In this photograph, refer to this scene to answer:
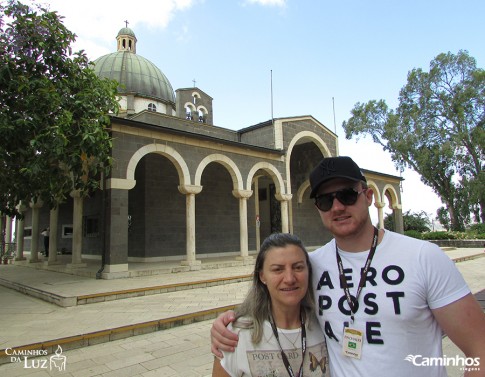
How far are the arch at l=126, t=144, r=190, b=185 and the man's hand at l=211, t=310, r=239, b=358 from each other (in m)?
8.85

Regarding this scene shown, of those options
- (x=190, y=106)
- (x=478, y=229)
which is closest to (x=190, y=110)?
(x=190, y=106)

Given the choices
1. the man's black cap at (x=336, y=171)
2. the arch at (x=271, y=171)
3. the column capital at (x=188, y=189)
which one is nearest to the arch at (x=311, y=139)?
the arch at (x=271, y=171)

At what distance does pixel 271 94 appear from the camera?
17031mm

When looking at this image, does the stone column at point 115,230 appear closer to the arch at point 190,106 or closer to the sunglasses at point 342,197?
the sunglasses at point 342,197

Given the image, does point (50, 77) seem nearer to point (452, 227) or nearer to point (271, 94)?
point (271, 94)

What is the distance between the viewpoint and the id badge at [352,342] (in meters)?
1.37

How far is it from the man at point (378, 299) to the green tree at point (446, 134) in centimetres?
2987

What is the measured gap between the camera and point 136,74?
2478 centimetres

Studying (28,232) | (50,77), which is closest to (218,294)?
(50,77)

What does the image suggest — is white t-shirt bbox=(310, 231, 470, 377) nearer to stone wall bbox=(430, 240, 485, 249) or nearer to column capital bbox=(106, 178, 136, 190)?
column capital bbox=(106, 178, 136, 190)

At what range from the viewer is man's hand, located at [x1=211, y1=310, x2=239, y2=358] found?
1506 mm

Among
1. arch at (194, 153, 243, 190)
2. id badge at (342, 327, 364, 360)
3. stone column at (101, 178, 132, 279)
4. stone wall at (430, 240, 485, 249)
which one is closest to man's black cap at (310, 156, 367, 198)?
id badge at (342, 327, 364, 360)

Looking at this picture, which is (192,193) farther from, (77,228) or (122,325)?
(122,325)

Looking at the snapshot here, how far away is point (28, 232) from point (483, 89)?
37.1 metres
